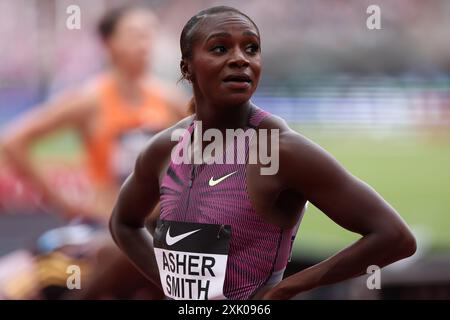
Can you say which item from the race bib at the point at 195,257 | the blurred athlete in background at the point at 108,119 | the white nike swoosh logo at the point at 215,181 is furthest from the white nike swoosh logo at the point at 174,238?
the blurred athlete in background at the point at 108,119

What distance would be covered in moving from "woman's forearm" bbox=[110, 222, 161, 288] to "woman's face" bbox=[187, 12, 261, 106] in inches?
25.8

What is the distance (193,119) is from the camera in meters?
2.47

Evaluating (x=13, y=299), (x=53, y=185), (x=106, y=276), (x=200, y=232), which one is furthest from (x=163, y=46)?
(x=200, y=232)

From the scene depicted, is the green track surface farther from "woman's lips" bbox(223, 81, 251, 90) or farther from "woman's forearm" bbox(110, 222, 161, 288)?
"woman's lips" bbox(223, 81, 251, 90)

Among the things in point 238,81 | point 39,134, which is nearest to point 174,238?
point 238,81

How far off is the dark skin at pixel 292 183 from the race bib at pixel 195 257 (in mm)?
122

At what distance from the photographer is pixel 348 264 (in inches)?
85.5

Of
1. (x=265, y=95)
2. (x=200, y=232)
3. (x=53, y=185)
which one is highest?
(x=265, y=95)

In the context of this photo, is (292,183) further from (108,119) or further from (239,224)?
(108,119)

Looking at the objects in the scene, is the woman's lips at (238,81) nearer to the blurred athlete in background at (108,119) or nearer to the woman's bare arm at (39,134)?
the blurred athlete in background at (108,119)

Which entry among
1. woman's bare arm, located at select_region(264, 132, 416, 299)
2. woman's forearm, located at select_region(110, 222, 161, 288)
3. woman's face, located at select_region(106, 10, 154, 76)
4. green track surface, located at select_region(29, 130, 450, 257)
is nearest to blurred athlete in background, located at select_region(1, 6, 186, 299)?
woman's face, located at select_region(106, 10, 154, 76)
